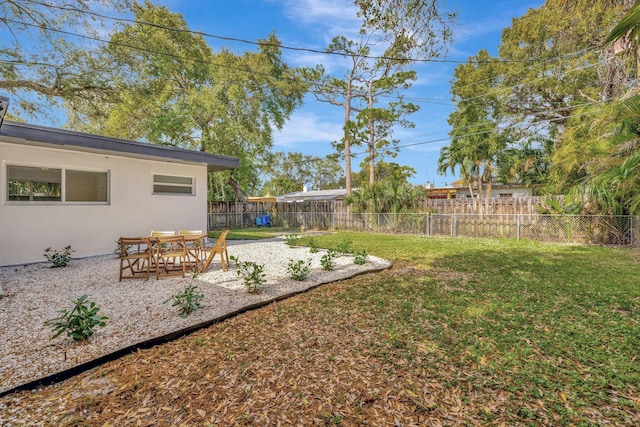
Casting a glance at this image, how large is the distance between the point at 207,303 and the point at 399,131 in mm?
20199

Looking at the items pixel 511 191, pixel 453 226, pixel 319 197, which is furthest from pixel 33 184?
pixel 511 191

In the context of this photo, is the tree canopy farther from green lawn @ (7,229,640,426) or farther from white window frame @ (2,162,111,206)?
white window frame @ (2,162,111,206)

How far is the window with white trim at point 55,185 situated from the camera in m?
6.42

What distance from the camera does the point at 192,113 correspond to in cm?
1573

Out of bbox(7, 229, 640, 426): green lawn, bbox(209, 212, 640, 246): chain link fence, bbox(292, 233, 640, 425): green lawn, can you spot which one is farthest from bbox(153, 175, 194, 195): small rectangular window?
bbox(209, 212, 640, 246): chain link fence

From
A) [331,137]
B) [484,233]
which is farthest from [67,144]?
[331,137]

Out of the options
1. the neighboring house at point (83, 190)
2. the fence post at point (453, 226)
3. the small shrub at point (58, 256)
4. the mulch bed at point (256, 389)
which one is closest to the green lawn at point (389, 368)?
the mulch bed at point (256, 389)

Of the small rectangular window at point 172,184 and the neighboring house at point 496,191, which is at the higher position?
the neighboring house at point 496,191

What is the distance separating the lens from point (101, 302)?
13.1 ft

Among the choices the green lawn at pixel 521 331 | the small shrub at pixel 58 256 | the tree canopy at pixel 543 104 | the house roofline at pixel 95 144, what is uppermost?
the tree canopy at pixel 543 104

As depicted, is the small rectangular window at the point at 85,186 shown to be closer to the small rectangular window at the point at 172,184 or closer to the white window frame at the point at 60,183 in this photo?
the white window frame at the point at 60,183

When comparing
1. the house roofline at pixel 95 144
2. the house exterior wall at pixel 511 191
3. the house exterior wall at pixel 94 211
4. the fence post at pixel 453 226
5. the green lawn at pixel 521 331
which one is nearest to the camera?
the green lawn at pixel 521 331

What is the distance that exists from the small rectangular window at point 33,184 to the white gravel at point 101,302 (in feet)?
4.97

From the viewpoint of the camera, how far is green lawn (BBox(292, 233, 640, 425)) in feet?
6.88
